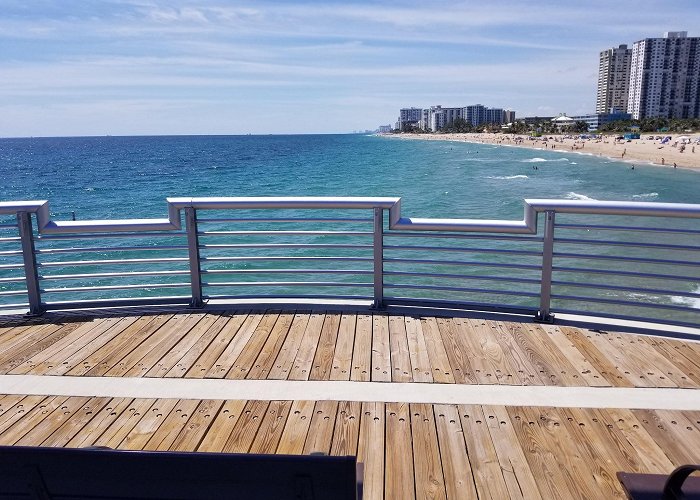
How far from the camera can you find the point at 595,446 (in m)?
2.61

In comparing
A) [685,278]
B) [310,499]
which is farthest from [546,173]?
[310,499]

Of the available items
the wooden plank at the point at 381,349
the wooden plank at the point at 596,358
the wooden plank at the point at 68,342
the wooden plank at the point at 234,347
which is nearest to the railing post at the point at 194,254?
the wooden plank at the point at 234,347

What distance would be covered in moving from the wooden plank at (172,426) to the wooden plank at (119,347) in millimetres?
799

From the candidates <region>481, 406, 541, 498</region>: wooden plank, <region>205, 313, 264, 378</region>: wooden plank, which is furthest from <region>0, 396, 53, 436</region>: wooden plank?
<region>481, 406, 541, 498</region>: wooden plank

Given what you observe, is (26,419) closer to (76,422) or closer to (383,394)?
(76,422)

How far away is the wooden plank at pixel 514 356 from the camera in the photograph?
3.36 meters

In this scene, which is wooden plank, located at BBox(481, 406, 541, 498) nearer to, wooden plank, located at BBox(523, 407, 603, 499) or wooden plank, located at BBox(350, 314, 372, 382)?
wooden plank, located at BBox(523, 407, 603, 499)

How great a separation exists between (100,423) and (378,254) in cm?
242

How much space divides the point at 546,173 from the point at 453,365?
56.5 meters

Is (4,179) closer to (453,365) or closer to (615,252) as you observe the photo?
(615,252)

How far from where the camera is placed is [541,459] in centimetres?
251

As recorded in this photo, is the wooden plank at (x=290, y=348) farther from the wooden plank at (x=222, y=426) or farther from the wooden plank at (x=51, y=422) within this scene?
the wooden plank at (x=51, y=422)

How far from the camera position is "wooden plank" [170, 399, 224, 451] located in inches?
104

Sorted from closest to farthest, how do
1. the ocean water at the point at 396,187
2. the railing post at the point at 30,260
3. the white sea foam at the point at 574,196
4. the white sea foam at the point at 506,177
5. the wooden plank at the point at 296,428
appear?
1. the wooden plank at the point at 296,428
2. the railing post at the point at 30,260
3. the ocean water at the point at 396,187
4. the white sea foam at the point at 574,196
5. the white sea foam at the point at 506,177
